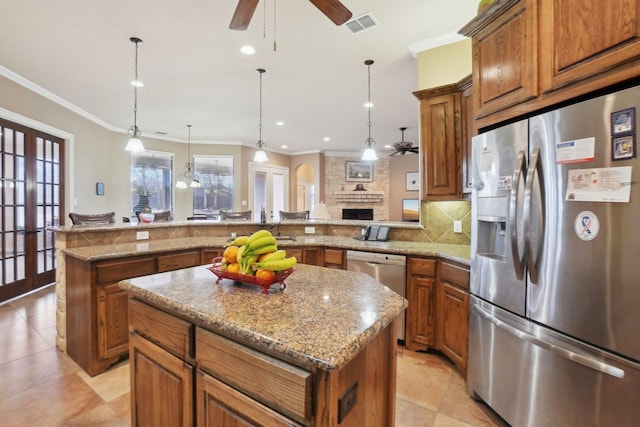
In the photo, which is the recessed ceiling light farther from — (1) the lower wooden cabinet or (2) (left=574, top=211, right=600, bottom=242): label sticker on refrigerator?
(2) (left=574, top=211, right=600, bottom=242): label sticker on refrigerator

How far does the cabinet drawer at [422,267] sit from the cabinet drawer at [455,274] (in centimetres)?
8

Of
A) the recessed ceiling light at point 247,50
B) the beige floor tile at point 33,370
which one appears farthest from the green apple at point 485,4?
the beige floor tile at point 33,370

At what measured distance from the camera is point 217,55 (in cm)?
334

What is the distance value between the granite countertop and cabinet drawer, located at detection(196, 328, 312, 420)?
5.57 feet

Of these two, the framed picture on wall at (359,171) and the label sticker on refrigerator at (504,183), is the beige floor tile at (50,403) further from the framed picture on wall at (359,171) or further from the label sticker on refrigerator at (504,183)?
the framed picture on wall at (359,171)

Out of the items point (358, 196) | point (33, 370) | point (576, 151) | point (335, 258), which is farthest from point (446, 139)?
point (358, 196)

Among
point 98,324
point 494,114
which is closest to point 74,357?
point 98,324

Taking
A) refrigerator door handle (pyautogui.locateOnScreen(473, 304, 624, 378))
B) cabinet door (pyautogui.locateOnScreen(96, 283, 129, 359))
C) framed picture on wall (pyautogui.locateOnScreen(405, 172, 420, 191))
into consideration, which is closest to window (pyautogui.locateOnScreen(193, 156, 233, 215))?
framed picture on wall (pyautogui.locateOnScreen(405, 172, 420, 191))

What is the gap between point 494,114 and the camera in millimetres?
1883

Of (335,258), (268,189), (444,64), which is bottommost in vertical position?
(335,258)

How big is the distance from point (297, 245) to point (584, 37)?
2.54 meters

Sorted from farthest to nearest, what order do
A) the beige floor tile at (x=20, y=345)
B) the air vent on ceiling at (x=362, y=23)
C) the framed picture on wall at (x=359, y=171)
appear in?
the framed picture on wall at (x=359, y=171) < the air vent on ceiling at (x=362, y=23) < the beige floor tile at (x=20, y=345)

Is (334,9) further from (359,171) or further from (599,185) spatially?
(359,171)

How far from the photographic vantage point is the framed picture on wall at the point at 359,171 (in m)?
9.17
